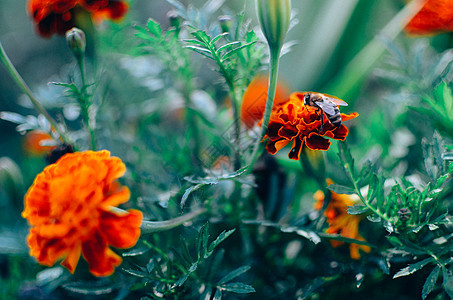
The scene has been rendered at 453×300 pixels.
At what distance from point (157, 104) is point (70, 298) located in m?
0.28

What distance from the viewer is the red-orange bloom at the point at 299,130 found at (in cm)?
35

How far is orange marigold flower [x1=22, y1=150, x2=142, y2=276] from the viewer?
340 mm

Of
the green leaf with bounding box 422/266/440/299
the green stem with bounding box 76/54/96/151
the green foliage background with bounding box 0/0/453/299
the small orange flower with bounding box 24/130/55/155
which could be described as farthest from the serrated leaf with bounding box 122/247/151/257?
the small orange flower with bounding box 24/130/55/155

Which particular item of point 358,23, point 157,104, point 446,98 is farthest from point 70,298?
point 358,23

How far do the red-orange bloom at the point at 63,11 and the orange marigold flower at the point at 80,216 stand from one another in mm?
189

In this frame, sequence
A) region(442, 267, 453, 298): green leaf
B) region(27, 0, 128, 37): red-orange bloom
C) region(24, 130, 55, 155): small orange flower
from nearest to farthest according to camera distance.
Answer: region(442, 267, 453, 298): green leaf
region(27, 0, 128, 37): red-orange bloom
region(24, 130, 55, 155): small orange flower

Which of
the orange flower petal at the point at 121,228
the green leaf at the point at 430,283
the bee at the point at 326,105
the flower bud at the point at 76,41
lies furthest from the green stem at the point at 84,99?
the green leaf at the point at 430,283

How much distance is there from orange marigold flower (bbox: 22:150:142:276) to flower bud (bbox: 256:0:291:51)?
0.57 feet

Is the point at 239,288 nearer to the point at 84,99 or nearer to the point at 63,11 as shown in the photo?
the point at 84,99

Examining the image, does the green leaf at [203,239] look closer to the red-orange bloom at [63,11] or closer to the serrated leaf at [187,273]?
the serrated leaf at [187,273]

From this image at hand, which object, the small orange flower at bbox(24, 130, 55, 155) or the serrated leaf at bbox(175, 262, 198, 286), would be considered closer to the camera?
the serrated leaf at bbox(175, 262, 198, 286)

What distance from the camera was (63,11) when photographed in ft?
1.50

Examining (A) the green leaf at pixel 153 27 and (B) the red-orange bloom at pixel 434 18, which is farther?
(B) the red-orange bloom at pixel 434 18

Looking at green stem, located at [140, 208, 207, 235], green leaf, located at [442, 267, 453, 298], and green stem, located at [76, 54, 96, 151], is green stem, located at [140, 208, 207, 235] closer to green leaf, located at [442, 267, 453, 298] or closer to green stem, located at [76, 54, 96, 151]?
green stem, located at [76, 54, 96, 151]
